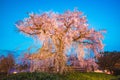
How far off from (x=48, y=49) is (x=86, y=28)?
4715 millimetres

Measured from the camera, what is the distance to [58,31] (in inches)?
881

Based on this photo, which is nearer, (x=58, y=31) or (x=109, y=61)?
(x=58, y=31)

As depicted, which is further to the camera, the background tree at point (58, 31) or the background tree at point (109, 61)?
the background tree at point (109, 61)

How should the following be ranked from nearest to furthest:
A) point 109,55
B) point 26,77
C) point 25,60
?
point 26,77 → point 25,60 → point 109,55

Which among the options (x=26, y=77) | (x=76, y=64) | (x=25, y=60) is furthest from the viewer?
(x=76, y=64)

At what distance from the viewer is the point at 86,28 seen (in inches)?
926

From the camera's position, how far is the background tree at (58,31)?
867 inches

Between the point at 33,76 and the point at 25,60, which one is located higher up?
the point at 25,60

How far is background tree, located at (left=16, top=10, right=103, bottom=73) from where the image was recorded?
22.0m

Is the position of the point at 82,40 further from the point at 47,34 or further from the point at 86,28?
the point at 47,34

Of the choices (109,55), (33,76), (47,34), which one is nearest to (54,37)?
(47,34)

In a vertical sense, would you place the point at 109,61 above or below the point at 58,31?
below

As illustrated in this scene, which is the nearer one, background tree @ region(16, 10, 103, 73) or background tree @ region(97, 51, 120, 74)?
background tree @ region(16, 10, 103, 73)

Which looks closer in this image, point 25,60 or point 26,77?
point 26,77
